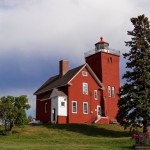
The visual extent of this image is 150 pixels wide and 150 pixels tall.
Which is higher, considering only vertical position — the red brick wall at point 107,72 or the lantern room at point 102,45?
the lantern room at point 102,45

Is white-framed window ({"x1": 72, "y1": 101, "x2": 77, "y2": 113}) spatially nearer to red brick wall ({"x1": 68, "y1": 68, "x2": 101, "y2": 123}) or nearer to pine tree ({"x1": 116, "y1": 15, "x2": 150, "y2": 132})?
red brick wall ({"x1": 68, "y1": 68, "x2": 101, "y2": 123})

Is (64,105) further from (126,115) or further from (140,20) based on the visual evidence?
(140,20)

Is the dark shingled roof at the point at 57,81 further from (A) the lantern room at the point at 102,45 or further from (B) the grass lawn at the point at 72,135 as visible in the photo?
(B) the grass lawn at the point at 72,135

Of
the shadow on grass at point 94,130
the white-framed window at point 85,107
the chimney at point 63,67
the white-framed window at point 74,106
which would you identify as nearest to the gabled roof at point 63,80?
the chimney at point 63,67

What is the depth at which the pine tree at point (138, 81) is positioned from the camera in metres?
39.6

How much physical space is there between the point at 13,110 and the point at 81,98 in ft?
54.5

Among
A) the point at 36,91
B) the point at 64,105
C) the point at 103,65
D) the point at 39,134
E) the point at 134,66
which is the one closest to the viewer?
the point at 39,134

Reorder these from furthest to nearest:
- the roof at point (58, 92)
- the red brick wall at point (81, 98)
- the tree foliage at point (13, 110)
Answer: the red brick wall at point (81, 98) → the roof at point (58, 92) → the tree foliage at point (13, 110)

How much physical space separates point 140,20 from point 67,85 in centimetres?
1593

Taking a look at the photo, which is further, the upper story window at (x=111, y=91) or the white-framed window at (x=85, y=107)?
the upper story window at (x=111, y=91)

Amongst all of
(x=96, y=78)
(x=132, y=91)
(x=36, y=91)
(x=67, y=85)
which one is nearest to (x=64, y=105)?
(x=67, y=85)

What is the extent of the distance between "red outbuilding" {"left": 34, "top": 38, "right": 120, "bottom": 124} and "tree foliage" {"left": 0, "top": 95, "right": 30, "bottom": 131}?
12.2m

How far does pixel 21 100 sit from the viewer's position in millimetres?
40625

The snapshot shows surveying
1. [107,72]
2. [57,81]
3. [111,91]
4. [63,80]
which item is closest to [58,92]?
[63,80]
